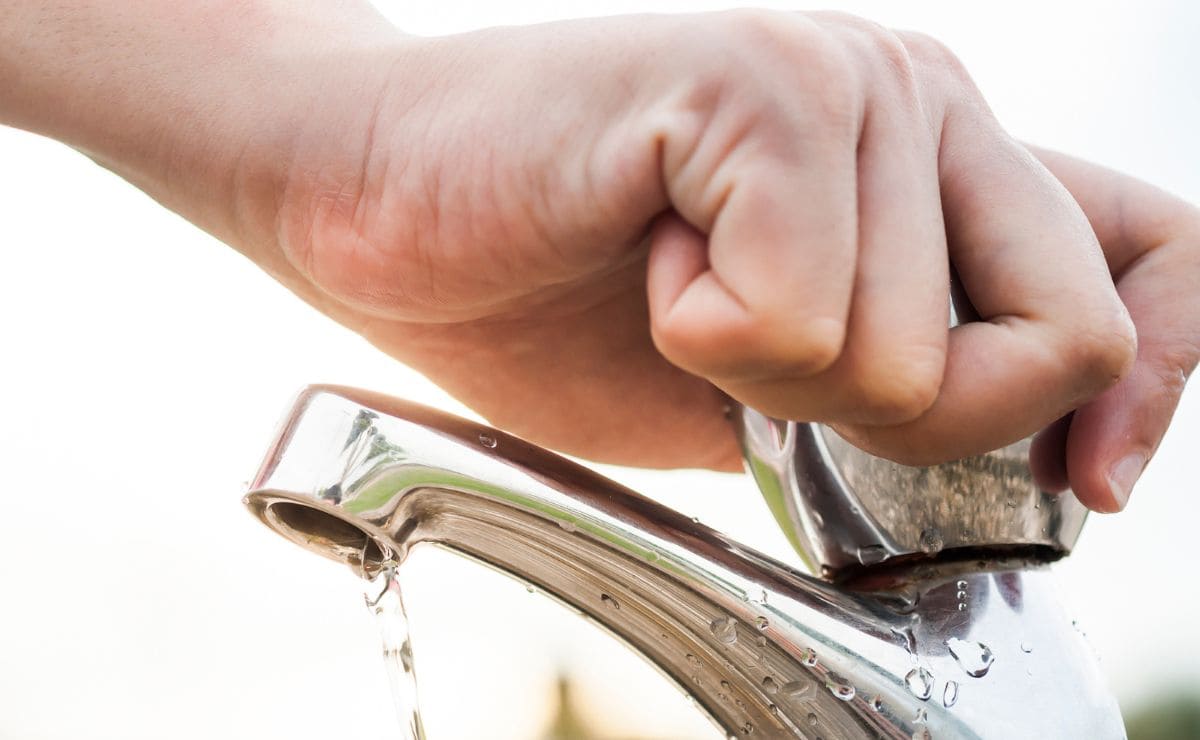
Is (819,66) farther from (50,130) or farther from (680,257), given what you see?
(50,130)

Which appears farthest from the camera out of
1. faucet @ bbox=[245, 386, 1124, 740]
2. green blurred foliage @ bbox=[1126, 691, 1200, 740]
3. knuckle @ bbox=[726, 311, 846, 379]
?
green blurred foliage @ bbox=[1126, 691, 1200, 740]

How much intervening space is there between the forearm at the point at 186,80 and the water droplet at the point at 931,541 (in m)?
0.36

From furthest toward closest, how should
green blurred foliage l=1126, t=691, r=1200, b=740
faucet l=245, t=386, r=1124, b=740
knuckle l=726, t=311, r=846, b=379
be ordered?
green blurred foliage l=1126, t=691, r=1200, b=740 < faucet l=245, t=386, r=1124, b=740 < knuckle l=726, t=311, r=846, b=379

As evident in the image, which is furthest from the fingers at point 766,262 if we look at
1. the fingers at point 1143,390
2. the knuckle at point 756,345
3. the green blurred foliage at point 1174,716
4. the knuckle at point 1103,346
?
the green blurred foliage at point 1174,716

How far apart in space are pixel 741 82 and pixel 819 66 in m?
0.03

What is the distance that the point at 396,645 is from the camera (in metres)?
0.53

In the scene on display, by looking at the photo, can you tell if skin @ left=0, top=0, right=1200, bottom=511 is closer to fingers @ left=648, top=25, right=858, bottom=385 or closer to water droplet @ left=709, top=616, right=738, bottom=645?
fingers @ left=648, top=25, right=858, bottom=385

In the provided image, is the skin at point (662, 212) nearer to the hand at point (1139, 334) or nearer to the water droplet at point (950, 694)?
the hand at point (1139, 334)

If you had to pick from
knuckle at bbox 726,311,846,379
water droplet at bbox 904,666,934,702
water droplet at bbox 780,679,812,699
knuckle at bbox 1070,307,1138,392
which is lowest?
water droplet at bbox 904,666,934,702

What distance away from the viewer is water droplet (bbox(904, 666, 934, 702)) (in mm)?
487

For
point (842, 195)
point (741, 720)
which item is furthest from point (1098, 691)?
point (842, 195)

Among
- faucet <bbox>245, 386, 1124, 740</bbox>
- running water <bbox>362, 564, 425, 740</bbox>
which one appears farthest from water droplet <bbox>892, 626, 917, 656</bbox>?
running water <bbox>362, 564, 425, 740</bbox>

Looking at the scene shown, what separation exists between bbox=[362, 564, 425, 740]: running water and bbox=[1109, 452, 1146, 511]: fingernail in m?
0.34

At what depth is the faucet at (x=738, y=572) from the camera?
18.6 inches
